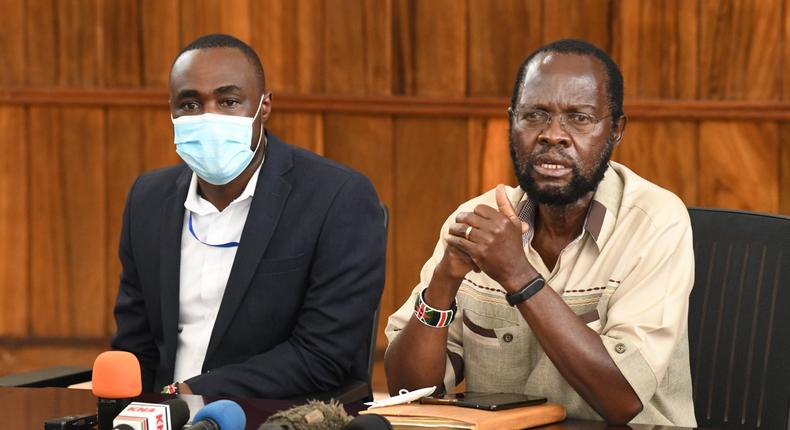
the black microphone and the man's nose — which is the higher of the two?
the man's nose

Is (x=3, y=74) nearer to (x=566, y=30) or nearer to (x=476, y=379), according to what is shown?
(x=566, y=30)

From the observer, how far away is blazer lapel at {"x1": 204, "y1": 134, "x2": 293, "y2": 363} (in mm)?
2674

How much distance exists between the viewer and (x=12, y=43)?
4785 mm

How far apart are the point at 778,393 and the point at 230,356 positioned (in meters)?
1.23

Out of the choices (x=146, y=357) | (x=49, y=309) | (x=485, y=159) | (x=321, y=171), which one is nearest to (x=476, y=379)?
(x=321, y=171)

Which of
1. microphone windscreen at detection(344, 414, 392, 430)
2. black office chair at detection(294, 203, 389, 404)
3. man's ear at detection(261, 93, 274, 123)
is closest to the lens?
microphone windscreen at detection(344, 414, 392, 430)

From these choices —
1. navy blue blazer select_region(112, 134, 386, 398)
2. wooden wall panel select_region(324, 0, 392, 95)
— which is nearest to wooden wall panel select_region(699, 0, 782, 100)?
wooden wall panel select_region(324, 0, 392, 95)

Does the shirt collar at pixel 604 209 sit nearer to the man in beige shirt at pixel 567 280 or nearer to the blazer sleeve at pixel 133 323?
the man in beige shirt at pixel 567 280

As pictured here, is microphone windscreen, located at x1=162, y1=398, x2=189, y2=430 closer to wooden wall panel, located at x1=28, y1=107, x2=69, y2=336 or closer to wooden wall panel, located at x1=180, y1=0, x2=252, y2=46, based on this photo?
wooden wall panel, located at x1=180, y1=0, x2=252, y2=46

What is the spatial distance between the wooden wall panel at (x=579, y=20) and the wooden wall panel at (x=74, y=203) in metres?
1.88

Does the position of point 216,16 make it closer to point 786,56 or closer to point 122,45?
point 122,45

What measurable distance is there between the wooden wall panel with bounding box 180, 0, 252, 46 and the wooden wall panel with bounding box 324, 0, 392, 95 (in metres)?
0.35

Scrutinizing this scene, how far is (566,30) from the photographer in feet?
14.6

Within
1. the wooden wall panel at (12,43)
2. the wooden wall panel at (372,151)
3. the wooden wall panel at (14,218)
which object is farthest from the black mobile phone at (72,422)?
the wooden wall panel at (12,43)
